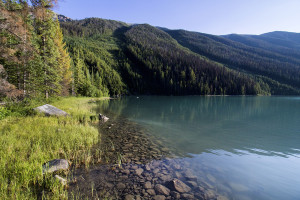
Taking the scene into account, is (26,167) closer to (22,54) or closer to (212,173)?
(212,173)

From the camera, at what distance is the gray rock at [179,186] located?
19.6 ft

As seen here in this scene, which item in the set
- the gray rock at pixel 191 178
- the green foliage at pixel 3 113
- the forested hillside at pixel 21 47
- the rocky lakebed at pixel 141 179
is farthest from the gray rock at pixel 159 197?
the forested hillside at pixel 21 47

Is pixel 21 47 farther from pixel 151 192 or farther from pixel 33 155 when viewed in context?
pixel 151 192

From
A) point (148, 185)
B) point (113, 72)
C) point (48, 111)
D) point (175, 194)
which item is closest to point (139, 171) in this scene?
point (148, 185)

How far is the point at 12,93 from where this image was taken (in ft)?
48.4

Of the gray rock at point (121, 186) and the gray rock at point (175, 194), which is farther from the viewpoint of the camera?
the gray rock at point (121, 186)

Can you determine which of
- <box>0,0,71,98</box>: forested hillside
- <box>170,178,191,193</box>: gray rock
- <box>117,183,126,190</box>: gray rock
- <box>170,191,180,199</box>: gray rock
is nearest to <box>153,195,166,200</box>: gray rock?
<box>170,191,180,199</box>: gray rock

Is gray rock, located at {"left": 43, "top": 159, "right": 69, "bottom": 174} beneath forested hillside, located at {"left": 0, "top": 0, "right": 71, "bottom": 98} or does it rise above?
beneath

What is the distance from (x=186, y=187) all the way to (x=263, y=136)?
1408cm

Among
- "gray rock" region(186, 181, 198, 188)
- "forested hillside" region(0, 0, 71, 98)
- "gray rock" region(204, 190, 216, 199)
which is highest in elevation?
"forested hillside" region(0, 0, 71, 98)

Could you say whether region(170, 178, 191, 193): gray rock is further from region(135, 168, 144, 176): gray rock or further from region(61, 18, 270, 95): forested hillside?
region(61, 18, 270, 95): forested hillside

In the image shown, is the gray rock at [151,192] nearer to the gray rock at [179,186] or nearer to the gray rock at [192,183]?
the gray rock at [179,186]

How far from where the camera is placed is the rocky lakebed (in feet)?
18.2

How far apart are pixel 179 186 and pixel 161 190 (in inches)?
32.6
